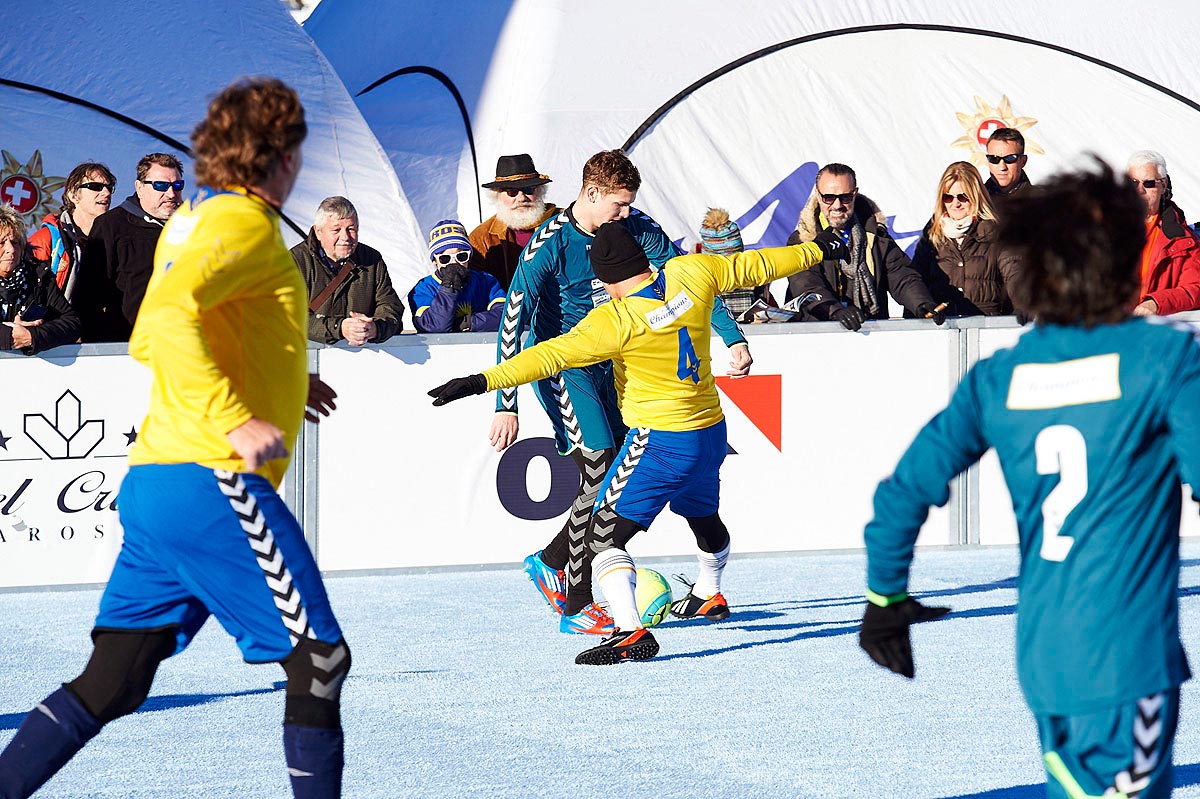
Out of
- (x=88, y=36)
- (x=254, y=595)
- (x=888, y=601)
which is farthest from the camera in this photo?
(x=88, y=36)

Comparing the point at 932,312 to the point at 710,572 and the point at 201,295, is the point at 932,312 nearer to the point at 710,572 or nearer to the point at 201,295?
the point at 710,572

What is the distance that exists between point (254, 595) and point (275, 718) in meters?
2.29

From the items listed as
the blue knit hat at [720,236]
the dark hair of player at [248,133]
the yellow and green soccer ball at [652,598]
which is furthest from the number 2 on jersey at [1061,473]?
the blue knit hat at [720,236]

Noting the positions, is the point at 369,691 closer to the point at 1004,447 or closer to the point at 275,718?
the point at 275,718

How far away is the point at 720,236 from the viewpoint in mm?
10648

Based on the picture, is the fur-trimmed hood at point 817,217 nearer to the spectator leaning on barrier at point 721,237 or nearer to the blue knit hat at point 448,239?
the spectator leaning on barrier at point 721,237

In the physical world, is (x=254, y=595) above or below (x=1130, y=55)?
below

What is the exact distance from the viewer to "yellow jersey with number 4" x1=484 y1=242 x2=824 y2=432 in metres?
6.75

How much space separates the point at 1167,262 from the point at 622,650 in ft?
14.9

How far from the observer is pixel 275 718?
5.92 meters

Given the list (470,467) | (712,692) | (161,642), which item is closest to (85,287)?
(470,467)

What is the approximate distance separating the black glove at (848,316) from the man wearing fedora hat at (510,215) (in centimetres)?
171

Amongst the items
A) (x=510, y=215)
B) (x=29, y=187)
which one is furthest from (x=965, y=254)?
(x=29, y=187)

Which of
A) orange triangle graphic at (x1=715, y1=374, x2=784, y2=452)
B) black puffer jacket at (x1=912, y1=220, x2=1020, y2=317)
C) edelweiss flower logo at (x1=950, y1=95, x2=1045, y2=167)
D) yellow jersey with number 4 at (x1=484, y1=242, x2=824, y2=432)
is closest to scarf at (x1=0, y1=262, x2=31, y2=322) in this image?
yellow jersey with number 4 at (x1=484, y1=242, x2=824, y2=432)
